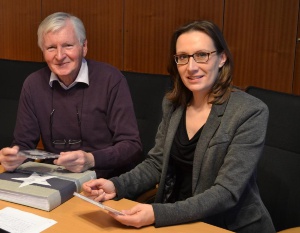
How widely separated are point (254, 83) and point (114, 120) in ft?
4.40

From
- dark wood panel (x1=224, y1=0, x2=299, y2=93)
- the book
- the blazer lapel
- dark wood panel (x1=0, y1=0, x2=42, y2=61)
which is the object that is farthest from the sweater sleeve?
dark wood panel (x1=0, y1=0, x2=42, y2=61)

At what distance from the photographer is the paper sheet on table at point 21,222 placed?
1.22 m

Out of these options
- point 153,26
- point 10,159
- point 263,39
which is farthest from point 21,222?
point 153,26

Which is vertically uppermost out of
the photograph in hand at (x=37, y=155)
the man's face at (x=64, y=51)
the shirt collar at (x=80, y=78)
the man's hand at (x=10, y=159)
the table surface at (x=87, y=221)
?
the man's face at (x=64, y=51)

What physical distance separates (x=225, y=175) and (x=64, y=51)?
42.5 inches

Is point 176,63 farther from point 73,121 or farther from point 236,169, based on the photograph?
point 73,121

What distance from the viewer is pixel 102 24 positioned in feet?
11.8

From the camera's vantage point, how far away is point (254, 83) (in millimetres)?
2961

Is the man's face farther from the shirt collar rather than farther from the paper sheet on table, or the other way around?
the paper sheet on table

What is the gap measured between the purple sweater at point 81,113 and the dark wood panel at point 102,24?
1.48m

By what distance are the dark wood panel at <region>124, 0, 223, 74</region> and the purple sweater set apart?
4.14 ft

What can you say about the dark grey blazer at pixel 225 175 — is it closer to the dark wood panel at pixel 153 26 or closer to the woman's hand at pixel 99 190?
the woman's hand at pixel 99 190

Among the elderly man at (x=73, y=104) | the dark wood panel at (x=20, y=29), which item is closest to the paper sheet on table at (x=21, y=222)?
the elderly man at (x=73, y=104)

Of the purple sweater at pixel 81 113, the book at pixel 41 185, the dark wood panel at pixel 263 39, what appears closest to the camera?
the book at pixel 41 185
